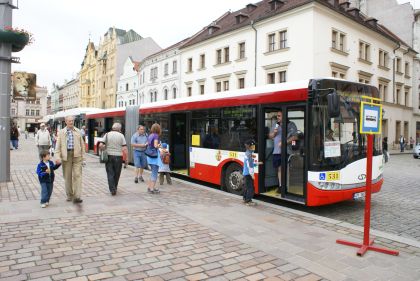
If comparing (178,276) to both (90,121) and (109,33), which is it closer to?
(90,121)

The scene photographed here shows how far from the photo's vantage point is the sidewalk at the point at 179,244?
4277mm

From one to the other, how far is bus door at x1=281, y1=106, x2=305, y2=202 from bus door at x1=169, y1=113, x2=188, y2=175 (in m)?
5.03

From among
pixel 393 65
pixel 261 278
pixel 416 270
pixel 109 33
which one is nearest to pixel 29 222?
pixel 261 278

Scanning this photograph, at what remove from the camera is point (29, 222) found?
6094 mm

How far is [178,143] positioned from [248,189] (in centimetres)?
519

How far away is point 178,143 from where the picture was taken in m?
12.8

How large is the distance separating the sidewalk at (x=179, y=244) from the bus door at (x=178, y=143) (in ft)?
15.2

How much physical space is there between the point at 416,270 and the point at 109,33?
232ft

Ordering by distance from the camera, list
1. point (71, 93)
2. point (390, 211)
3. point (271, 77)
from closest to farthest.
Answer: point (390, 211)
point (271, 77)
point (71, 93)

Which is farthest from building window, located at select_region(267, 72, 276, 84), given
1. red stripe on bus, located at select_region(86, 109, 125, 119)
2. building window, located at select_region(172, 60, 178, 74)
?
building window, located at select_region(172, 60, 178, 74)

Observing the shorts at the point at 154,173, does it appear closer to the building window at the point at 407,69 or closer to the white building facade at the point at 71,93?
the building window at the point at 407,69

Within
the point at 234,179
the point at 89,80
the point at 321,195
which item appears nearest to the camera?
the point at 321,195

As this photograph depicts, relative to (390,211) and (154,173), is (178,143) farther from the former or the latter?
(390,211)

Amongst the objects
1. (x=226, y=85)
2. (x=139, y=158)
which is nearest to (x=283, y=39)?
(x=226, y=85)
